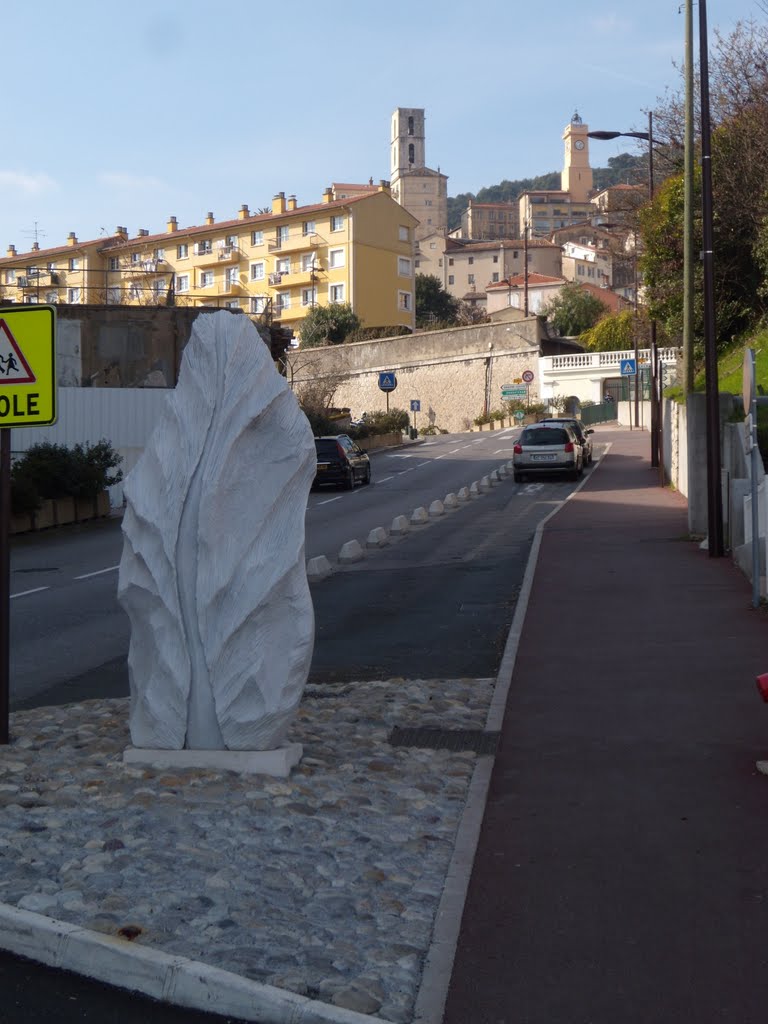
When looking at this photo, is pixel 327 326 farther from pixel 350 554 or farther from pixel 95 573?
pixel 95 573

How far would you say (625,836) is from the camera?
233 inches

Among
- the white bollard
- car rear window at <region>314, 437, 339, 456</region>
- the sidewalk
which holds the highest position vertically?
car rear window at <region>314, 437, 339, 456</region>

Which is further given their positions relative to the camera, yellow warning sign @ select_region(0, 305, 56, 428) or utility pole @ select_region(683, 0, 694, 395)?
utility pole @ select_region(683, 0, 694, 395)

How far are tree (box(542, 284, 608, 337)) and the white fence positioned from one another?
60973mm

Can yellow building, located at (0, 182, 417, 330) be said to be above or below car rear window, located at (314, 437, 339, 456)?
above

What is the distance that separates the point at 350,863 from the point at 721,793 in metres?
2.27

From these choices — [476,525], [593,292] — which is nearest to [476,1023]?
[476,525]

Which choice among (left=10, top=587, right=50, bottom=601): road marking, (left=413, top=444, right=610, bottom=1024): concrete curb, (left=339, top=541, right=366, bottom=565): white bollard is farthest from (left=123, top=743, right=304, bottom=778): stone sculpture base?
(left=339, top=541, right=366, bottom=565): white bollard

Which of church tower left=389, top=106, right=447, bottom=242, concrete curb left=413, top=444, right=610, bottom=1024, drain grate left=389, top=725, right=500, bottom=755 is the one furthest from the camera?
church tower left=389, top=106, right=447, bottom=242

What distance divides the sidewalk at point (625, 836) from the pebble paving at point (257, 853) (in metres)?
0.30

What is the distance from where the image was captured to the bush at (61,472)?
2808 cm

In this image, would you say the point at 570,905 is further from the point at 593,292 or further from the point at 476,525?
the point at 593,292

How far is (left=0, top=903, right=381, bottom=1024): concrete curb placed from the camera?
4.06 metres

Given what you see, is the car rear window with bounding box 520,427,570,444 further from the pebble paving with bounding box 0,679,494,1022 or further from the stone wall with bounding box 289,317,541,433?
the stone wall with bounding box 289,317,541,433
